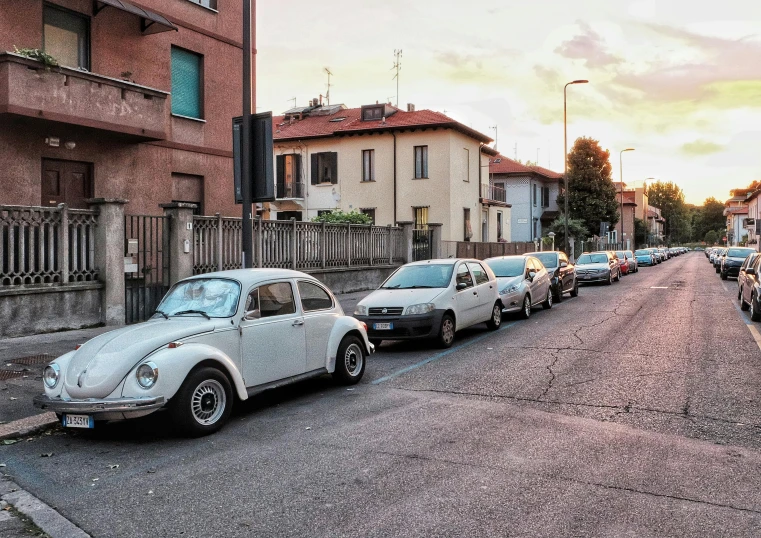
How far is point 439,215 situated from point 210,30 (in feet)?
66.1

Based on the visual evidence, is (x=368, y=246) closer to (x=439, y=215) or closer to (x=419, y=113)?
(x=439, y=215)

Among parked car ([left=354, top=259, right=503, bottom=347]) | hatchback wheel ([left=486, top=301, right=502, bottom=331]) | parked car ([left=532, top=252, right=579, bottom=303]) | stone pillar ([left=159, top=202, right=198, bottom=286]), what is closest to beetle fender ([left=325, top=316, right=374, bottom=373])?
parked car ([left=354, top=259, right=503, bottom=347])

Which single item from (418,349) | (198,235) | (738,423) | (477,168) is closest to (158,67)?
(198,235)

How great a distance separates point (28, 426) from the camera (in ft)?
21.9

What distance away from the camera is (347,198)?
3934cm

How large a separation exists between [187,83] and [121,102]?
153 inches

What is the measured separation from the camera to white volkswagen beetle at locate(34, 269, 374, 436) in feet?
19.6

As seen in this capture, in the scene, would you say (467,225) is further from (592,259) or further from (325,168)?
(592,259)

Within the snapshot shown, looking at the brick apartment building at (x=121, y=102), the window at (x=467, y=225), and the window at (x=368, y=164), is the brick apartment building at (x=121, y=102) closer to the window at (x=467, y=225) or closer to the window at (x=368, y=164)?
the window at (x=368, y=164)

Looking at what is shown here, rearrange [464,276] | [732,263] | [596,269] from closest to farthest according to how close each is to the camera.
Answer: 1. [464,276]
2. [596,269]
3. [732,263]

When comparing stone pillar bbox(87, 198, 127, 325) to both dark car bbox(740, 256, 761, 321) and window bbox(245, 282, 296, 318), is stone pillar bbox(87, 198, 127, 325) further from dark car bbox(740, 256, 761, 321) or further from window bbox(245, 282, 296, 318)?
dark car bbox(740, 256, 761, 321)

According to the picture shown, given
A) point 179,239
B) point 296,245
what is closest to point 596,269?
point 296,245

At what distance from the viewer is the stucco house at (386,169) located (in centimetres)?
3741

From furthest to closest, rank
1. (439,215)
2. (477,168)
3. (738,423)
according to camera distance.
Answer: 1. (477,168)
2. (439,215)
3. (738,423)
